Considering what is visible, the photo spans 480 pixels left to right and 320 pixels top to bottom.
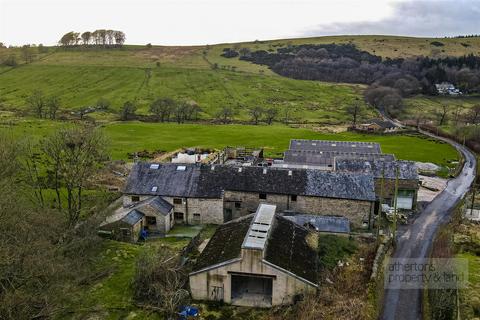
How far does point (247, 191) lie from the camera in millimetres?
44875

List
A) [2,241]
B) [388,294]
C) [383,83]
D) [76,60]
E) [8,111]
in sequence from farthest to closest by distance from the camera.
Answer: [76,60] < [383,83] < [8,111] < [388,294] < [2,241]

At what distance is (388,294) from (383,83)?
150922mm

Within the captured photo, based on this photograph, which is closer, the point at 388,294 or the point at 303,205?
the point at 388,294

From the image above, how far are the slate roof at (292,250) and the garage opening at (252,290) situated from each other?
→ 5.41ft

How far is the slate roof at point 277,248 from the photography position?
97.5 feet

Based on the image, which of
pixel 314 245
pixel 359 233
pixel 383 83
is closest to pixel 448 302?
pixel 314 245

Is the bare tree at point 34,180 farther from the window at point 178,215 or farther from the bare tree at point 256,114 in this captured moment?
the bare tree at point 256,114

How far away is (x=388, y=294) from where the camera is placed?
30438mm

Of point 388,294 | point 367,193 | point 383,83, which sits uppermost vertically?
point 383,83

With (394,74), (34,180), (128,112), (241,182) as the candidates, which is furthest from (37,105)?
(394,74)

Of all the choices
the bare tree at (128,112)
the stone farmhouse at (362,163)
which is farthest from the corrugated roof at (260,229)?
the bare tree at (128,112)

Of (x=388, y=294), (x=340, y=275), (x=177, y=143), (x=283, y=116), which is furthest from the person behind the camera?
(x=283, y=116)

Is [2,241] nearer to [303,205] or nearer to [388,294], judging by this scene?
[388,294]

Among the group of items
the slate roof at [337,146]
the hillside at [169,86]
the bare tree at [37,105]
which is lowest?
the slate roof at [337,146]
